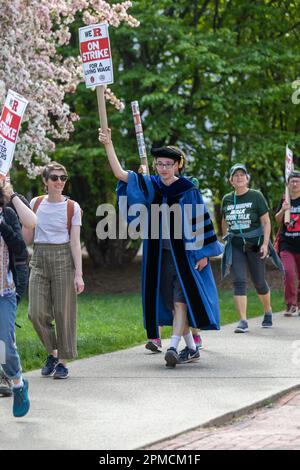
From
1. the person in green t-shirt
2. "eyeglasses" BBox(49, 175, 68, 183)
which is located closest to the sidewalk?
the person in green t-shirt

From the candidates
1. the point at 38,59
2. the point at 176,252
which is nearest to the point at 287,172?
the point at 38,59

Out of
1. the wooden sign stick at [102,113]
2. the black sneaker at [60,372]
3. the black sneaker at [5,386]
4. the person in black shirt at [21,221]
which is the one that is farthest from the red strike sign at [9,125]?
the black sneaker at [60,372]

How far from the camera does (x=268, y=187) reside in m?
24.1

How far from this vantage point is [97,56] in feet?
34.9

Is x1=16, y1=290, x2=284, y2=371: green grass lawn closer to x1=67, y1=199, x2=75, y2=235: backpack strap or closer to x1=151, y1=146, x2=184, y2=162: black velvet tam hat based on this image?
x1=67, y1=199, x2=75, y2=235: backpack strap

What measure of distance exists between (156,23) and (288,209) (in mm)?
8046

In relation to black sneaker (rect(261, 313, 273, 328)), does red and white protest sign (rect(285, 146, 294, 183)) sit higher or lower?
higher

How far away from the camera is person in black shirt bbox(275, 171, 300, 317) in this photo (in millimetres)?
15211

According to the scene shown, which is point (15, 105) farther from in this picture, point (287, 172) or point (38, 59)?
point (38, 59)

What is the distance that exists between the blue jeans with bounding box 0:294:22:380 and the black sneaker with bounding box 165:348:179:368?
2656 mm

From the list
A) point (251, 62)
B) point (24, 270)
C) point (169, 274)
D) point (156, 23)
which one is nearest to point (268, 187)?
point (251, 62)

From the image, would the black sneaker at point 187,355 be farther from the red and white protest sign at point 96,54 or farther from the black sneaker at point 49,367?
the red and white protest sign at point 96,54

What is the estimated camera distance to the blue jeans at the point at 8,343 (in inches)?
302

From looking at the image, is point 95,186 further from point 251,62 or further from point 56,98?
point 56,98
